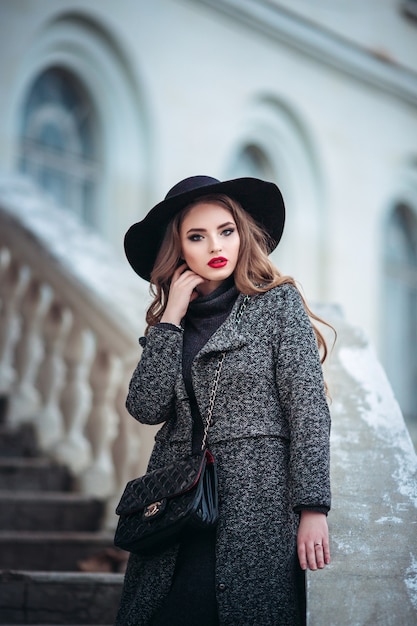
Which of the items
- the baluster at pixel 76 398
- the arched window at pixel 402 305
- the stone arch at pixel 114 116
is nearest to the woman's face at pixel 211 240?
the baluster at pixel 76 398

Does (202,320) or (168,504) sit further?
(202,320)

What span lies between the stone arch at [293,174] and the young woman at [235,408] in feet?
23.9

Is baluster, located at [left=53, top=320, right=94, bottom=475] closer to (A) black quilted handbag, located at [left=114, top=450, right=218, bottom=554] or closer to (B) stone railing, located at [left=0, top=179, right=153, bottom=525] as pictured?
(B) stone railing, located at [left=0, top=179, right=153, bottom=525]

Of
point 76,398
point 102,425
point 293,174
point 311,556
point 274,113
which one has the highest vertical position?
point 274,113

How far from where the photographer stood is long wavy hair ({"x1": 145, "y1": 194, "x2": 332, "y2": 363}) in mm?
2570

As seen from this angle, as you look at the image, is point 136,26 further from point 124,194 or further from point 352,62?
point 352,62

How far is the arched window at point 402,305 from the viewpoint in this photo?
459 inches

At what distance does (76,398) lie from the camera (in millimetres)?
4844

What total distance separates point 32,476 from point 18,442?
34cm

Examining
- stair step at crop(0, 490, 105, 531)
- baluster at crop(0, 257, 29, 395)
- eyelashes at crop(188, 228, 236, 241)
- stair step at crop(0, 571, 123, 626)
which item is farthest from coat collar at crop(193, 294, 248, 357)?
baluster at crop(0, 257, 29, 395)

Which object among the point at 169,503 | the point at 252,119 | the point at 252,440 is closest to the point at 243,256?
the point at 252,440

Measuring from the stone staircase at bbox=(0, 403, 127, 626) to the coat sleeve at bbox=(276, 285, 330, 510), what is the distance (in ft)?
4.55

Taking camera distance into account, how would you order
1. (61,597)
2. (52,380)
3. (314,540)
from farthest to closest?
(52,380), (61,597), (314,540)

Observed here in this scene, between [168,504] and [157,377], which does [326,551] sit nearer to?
[168,504]
